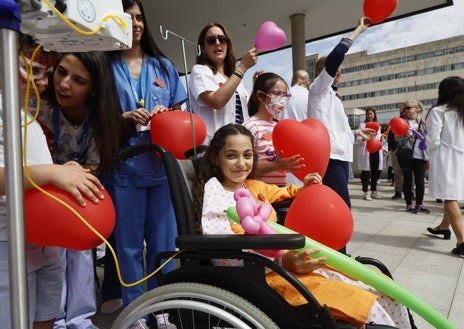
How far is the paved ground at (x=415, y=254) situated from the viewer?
215cm

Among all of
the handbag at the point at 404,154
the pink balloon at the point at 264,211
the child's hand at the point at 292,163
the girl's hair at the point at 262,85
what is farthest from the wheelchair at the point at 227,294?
the handbag at the point at 404,154

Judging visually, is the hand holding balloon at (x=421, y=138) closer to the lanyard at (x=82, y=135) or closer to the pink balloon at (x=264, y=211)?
the pink balloon at (x=264, y=211)

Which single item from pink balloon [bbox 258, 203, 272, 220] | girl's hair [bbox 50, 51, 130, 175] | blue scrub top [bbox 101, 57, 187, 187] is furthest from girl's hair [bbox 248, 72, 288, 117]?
pink balloon [bbox 258, 203, 272, 220]

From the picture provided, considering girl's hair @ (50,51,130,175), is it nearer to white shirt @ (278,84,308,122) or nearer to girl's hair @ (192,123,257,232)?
girl's hair @ (192,123,257,232)

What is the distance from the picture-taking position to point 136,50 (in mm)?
1856

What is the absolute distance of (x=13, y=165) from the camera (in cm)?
60

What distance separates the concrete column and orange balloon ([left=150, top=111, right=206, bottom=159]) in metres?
6.15

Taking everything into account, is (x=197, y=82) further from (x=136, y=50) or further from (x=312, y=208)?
(x=312, y=208)

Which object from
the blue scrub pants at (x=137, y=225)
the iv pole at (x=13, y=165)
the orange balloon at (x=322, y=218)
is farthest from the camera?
the blue scrub pants at (x=137, y=225)

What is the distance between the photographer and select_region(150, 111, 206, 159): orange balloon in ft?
5.43

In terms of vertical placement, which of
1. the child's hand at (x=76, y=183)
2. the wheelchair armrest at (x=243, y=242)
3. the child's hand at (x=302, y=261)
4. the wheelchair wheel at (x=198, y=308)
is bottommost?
the wheelchair wheel at (x=198, y=308)

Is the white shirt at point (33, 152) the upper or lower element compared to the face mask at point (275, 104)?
lower

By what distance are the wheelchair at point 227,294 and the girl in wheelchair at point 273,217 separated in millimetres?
62

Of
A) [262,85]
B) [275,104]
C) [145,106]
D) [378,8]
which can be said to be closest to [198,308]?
[145,106]
